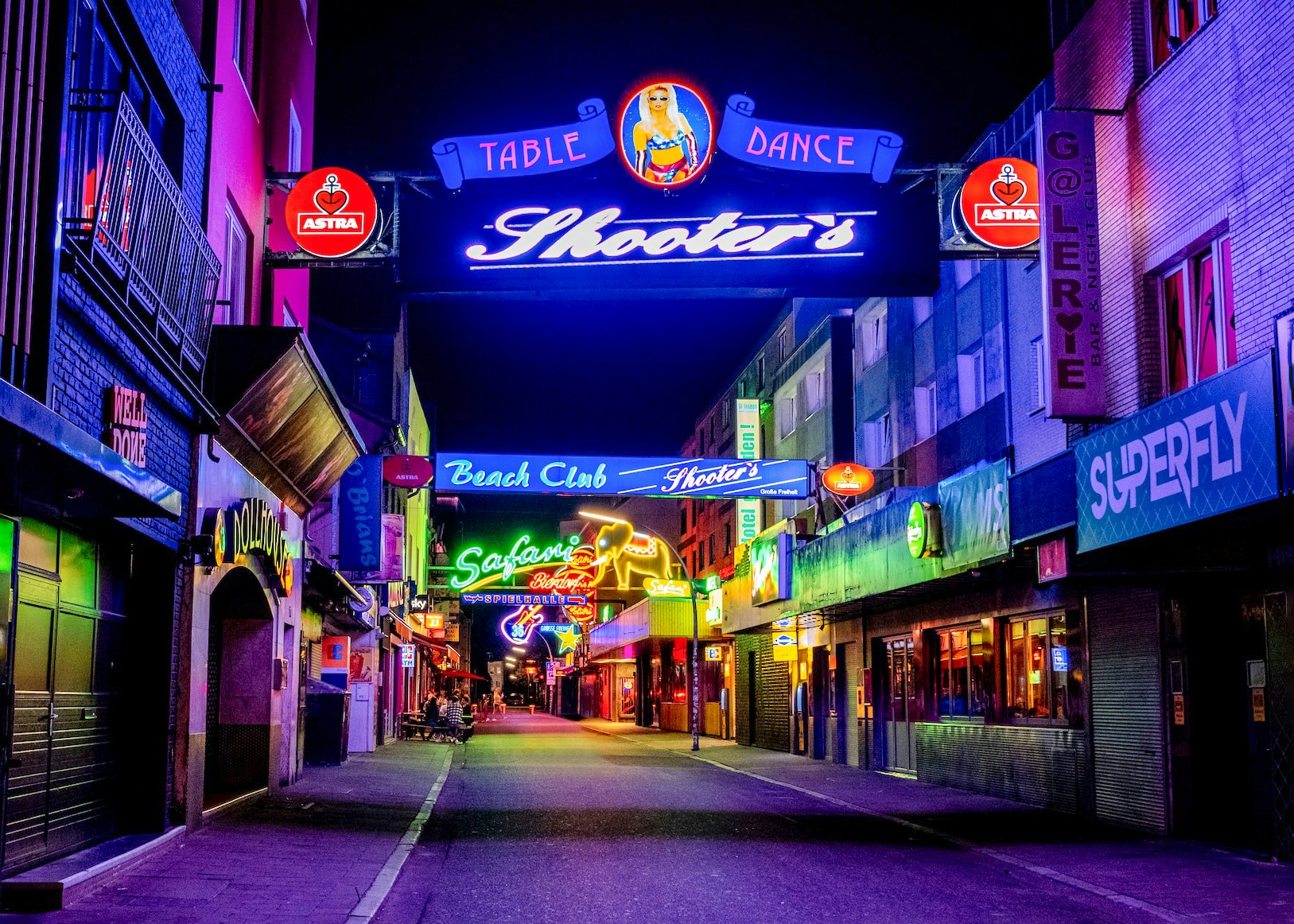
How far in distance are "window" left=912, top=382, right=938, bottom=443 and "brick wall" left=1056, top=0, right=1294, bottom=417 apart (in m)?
7.75

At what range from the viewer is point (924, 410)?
80.1 ft

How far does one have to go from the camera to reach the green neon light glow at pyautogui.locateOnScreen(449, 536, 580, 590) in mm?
45562

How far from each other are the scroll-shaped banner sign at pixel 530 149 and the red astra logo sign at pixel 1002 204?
4.26 m

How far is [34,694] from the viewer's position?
10094 millimetres

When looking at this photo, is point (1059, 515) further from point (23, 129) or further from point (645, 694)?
point (645, 694)

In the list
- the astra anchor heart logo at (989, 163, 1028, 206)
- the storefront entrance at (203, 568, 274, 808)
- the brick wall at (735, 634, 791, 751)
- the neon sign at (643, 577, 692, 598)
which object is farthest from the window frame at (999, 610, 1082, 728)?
the neon sign at (643, 577, 692, 598)

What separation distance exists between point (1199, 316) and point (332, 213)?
9.76 meters

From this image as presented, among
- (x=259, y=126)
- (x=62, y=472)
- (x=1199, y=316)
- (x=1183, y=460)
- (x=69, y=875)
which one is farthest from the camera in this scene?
(x=259, y=126)

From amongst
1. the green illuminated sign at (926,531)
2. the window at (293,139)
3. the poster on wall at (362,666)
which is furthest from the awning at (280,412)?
the poster on wall at (362,666)

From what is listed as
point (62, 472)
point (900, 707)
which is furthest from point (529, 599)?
point (62, 472)

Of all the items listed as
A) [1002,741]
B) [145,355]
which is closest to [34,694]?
[145,355]

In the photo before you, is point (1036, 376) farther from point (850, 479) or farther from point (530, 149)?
point (530, 149)

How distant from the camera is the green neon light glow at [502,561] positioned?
45.6m

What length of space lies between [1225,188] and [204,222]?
34.5ft
